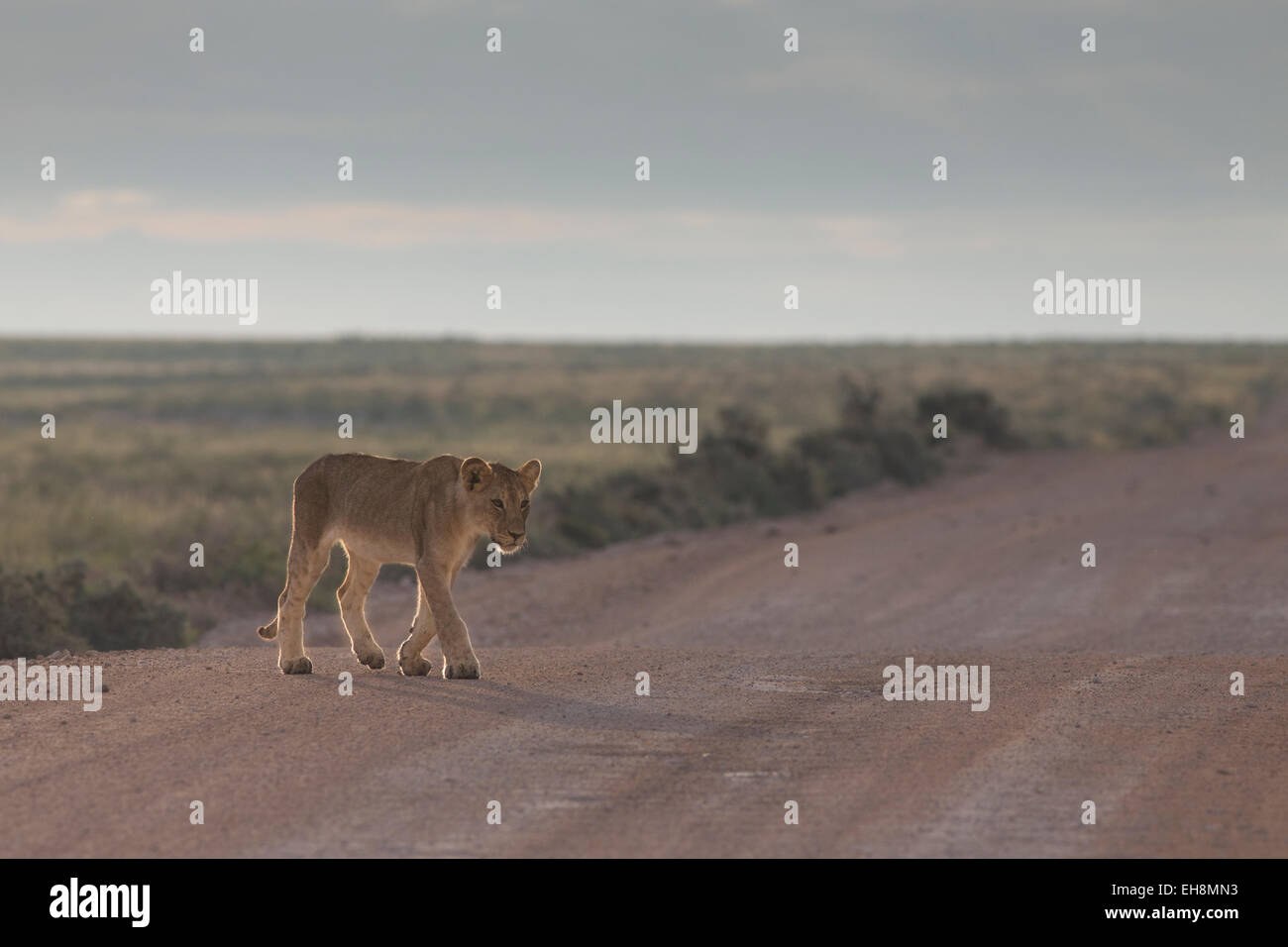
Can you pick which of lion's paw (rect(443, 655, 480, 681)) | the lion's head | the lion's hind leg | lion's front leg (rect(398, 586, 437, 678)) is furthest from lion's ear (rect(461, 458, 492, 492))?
the lion's hind leg

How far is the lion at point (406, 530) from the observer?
9008mm

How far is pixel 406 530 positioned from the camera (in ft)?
31.0

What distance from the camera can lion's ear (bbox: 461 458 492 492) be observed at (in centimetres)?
889

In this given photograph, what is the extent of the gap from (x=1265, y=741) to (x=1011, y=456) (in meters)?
28.6

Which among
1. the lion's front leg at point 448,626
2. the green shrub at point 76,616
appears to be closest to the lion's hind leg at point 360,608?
the lion's front leg at point 448,626

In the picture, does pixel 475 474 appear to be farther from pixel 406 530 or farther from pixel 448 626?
pixel 448 626

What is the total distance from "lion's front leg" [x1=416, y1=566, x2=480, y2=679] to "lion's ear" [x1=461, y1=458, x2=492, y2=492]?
607 millimetres

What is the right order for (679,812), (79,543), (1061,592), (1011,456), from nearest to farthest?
1. (679,812)
2. (1061,592)
3. (79,543)
4. (1011,456)

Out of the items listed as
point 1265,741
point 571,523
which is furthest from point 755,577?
point 1265,741

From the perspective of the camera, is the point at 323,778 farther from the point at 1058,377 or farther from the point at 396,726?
the point at 1058,377

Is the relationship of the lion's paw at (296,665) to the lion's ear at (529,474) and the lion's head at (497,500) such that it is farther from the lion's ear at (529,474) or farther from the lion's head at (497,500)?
the lion's ear at (529,474)

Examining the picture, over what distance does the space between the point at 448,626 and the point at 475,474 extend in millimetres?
1018

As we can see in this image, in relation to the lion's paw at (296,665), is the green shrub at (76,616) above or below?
above
